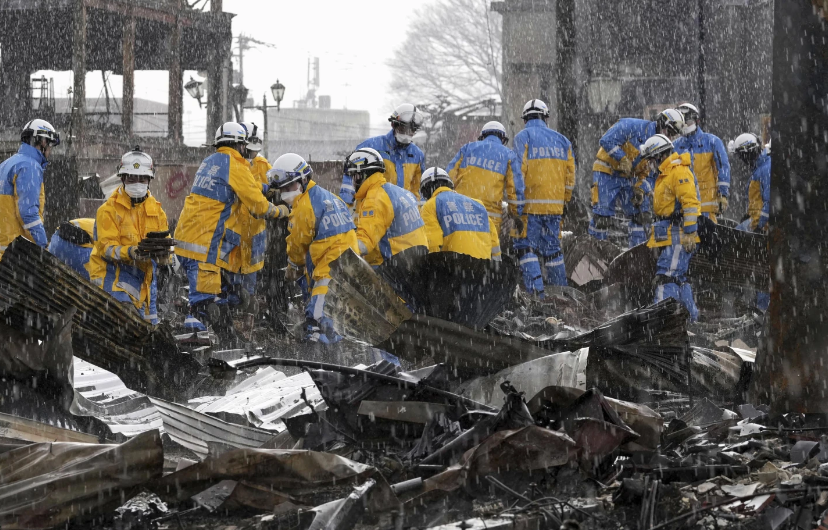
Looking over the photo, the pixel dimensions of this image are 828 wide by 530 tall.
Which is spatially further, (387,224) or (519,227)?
(519,227)

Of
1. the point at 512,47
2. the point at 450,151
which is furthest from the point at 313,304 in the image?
the point at 450,151

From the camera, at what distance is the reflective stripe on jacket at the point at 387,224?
766cm

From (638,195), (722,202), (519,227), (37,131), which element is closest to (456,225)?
(519,227)

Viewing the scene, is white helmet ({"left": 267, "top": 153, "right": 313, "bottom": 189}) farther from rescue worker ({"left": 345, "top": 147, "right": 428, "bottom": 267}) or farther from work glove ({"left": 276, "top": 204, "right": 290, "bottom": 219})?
work glove ({"left": 276, "top": 204, "right": 290, "bottom": 219})

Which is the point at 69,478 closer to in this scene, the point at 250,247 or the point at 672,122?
the point at 250,247

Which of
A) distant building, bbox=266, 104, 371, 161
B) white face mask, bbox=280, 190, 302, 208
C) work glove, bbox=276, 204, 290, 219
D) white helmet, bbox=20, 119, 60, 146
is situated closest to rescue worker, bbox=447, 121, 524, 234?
work glove, bbox=276, 204, 290, 219

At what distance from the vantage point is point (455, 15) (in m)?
61.3

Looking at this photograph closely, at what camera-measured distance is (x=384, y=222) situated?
769 cm

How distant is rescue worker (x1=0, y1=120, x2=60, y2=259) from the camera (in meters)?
8.71

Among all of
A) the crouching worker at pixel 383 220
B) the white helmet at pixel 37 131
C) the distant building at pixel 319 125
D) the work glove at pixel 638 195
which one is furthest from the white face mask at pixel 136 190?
the distant building at pixel 319 125

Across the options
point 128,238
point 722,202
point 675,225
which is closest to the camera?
point 128,238

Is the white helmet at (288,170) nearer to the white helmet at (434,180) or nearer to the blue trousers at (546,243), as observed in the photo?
the white helmet at (434,180)

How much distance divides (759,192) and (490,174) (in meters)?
2.87

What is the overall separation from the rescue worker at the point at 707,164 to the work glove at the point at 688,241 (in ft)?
6.35
